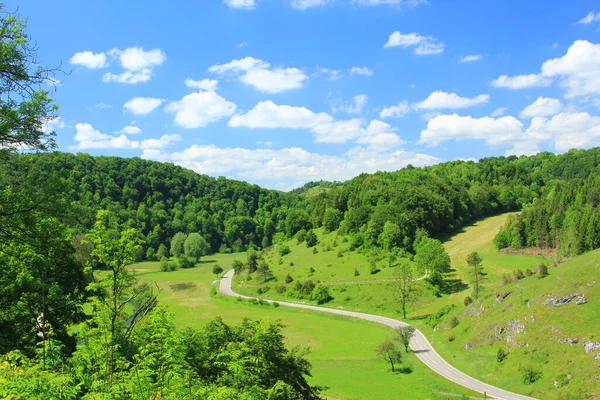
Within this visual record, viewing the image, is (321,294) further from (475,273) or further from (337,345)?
(475,273)

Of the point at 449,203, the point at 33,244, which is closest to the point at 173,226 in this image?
the point at 449,203

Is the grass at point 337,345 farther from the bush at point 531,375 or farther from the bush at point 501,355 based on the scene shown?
the bush at point 501,355

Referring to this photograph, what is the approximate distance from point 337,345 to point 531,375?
24926 millimetres

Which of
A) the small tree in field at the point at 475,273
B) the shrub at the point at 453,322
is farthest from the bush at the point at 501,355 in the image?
the small tree in field at the point at 475,273

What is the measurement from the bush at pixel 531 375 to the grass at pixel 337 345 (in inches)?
239

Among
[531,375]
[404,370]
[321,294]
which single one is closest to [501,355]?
[531,375]

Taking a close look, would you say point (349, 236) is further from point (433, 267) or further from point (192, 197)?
point (192, 197)

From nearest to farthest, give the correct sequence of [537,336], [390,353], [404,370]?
[537,336]
[404,370]
[390,353]

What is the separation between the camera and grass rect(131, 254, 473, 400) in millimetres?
40625

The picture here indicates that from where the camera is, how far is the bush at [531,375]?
131 feet

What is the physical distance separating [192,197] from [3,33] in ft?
638

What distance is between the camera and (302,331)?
207ft

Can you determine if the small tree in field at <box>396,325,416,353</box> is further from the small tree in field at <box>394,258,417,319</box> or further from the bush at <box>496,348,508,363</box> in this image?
the small tree in field at <box>394,258,417,319</box>

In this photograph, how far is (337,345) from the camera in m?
57.2
